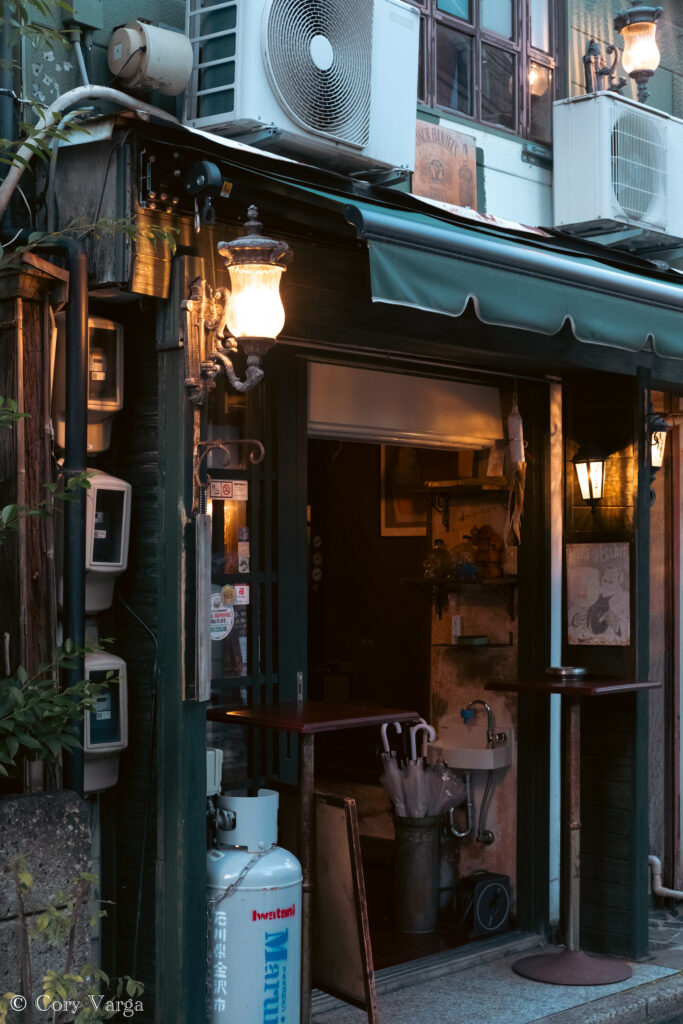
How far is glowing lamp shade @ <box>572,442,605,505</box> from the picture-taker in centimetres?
789

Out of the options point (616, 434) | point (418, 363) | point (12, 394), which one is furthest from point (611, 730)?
point (12, 394)

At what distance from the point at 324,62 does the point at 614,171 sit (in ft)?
8.77

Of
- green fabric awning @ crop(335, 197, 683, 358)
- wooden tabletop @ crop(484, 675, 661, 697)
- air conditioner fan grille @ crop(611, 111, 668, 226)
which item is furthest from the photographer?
air conditioner fan grille @ crop(611, 111, 668, 226)

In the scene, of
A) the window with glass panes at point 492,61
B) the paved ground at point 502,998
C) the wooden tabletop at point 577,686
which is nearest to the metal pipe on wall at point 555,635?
the wooden tabletop at point 577,686

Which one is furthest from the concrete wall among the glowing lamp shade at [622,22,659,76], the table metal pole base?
the glowing lamp shade at [622,22,659,76]

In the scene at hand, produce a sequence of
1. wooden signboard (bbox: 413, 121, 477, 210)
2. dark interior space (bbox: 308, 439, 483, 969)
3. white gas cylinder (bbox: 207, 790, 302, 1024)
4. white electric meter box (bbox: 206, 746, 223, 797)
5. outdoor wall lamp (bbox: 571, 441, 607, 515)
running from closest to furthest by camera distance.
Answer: white gas cylinder (bbox: 207, 790, 302, 1024), white electric meter box (bbox: 206, 746, 223, 797), wooden signboard (bbox: 413, 121, 477, 210), outdoor wall lamp (bbox: 571, 441, 607, 515), dark interior space (bbox: 308, 439, 483, 969)

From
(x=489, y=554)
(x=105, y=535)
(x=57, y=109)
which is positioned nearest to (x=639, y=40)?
(x=489, y=554)

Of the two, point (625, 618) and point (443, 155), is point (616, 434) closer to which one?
point (625, 618)

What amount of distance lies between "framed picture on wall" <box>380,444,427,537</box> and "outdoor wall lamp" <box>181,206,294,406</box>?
349 cm

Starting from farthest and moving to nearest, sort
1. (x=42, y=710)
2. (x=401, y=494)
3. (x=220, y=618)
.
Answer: (x=401, y=494) → (x=220, y=618) → (x=42, y=710)

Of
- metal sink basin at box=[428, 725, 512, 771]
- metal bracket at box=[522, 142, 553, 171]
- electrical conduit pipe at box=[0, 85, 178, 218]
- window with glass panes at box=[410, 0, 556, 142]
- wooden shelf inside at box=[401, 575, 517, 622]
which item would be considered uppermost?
window with glass panes at box=[410, 0, 556, 142]

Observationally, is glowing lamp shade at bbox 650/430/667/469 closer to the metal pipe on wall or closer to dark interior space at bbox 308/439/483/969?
the metal pipe on wall

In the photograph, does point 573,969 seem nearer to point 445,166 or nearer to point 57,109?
point 445,166

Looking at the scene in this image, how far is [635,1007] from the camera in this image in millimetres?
6699
